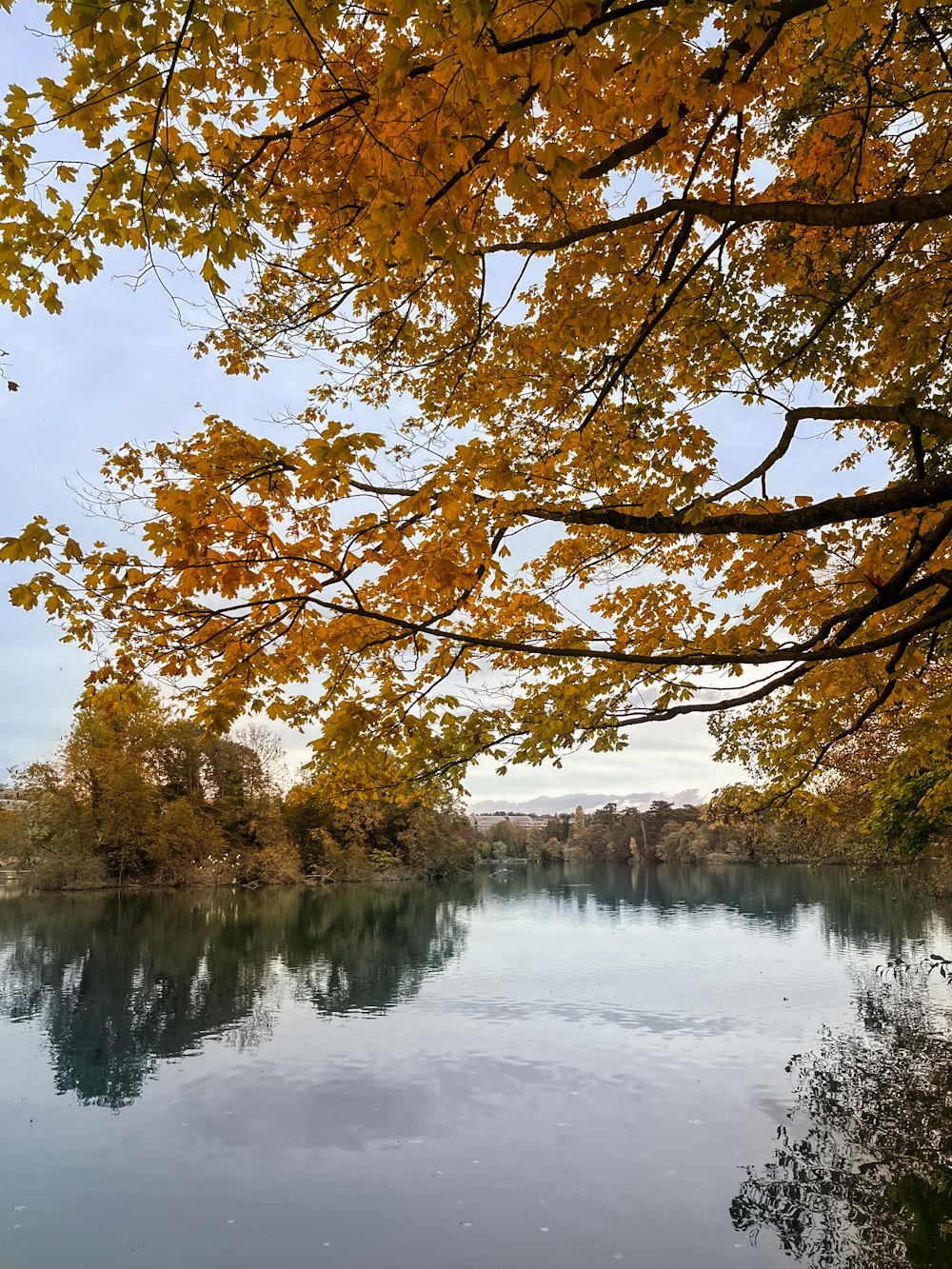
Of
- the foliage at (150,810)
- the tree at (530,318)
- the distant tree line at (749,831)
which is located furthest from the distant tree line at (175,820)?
the tree at (530,318)

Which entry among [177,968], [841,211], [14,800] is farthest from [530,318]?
[14,800]

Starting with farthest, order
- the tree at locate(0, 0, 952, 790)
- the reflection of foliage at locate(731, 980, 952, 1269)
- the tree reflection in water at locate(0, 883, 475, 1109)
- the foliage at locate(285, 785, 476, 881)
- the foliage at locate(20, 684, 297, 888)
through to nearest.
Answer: the foliage at locate(285, 785, 476, 881), the foliage at locate(20, 684, 297, 888), the tree reflection in water at locate(0, 883, 475, 1109), the reflection of foliage at locate(731, 980, 952, 1269), the tree at locate(0, 0, 952, 790)

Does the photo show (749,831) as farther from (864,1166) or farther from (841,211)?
Answer: (841,211)

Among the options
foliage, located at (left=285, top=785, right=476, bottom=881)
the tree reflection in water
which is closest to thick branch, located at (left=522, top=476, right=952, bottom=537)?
the tree reflection in water

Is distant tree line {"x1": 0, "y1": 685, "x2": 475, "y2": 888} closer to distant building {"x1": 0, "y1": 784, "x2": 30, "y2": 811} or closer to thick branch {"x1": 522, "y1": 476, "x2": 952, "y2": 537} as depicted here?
distant building {"x1": 0, "y1": 784, "x2": 30, "y2": 811}

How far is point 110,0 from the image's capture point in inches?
105

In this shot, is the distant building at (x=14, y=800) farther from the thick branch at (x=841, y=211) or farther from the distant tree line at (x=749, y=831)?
the thick branch at (x=841, y=211)

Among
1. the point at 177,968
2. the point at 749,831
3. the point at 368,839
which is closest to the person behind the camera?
the point at 749,831

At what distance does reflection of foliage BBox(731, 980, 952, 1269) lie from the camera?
23.5 ft

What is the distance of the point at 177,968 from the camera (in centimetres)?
2009

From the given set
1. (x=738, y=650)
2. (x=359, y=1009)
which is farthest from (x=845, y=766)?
(x=738, y=650)

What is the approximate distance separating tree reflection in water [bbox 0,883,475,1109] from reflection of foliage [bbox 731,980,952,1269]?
8.61 metres

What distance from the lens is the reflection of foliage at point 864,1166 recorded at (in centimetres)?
716

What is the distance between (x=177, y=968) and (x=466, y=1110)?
1210 centimetres
